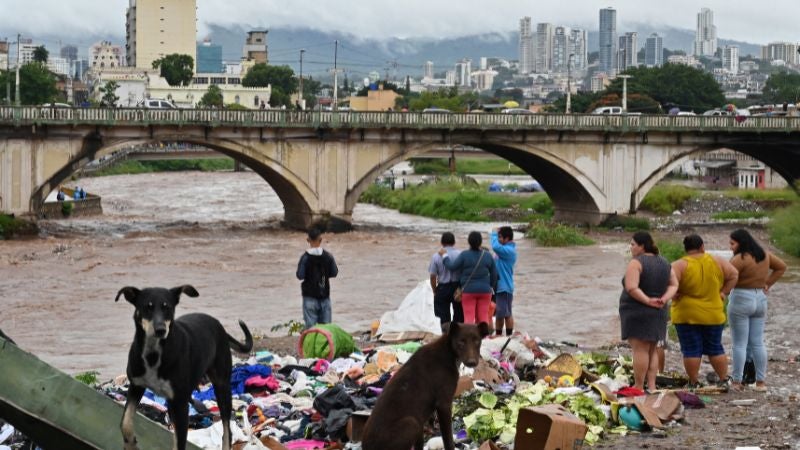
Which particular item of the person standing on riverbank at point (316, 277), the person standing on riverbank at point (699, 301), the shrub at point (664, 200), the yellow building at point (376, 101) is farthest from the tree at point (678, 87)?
the person standing on riverbank at point (699, 301)

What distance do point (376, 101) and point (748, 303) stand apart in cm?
13049

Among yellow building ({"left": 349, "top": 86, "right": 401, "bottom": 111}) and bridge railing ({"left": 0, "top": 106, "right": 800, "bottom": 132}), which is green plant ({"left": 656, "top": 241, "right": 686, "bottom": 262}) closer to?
bridge railing ({"left": 0, "top": 106, "right": 800, "bottom": 132})

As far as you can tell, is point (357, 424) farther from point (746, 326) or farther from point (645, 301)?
point (746, 326)

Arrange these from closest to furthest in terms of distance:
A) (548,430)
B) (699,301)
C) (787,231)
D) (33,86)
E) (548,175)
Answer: (548,430), (699,301), (787,231), (548,175), (33,86)

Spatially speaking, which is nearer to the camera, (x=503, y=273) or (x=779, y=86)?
(x=503, y=273)

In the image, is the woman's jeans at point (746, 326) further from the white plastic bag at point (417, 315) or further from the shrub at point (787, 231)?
the shrub at point (787, 231)

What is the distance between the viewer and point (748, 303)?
13.6m

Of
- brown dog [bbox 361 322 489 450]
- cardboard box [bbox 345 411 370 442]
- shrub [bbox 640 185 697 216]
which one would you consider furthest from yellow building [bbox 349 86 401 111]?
brown dog [bbox 361 322 489 450]

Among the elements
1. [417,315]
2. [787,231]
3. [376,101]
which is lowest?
[787,231]

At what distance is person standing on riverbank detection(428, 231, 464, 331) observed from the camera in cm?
1555

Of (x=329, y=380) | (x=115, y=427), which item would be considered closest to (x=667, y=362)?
(x=329, y=380)

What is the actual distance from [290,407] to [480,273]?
390cm

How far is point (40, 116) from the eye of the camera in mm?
44531

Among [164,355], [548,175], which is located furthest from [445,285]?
[548,175]
